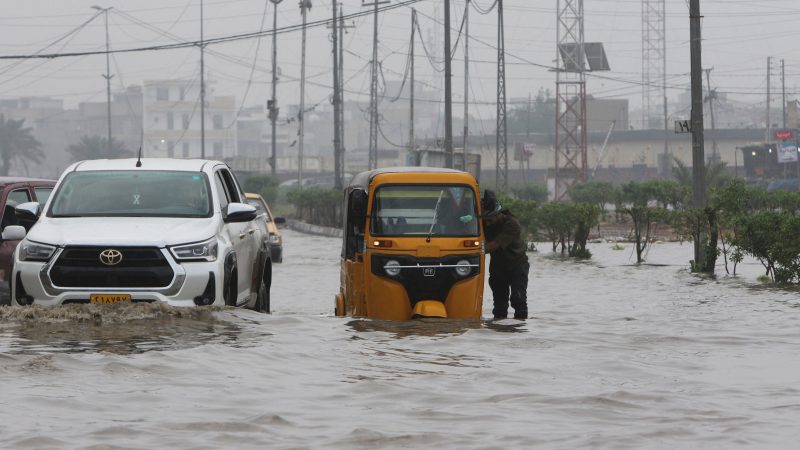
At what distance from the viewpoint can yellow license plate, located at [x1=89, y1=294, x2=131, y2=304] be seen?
38.3ft

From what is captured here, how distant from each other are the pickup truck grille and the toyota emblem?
0.03m

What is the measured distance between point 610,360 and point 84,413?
510 centimetres

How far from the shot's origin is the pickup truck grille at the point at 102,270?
11711mm

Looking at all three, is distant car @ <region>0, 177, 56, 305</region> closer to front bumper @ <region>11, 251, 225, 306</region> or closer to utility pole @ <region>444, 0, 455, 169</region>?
front bumper @ <region>11, 251, 225, 306</region>

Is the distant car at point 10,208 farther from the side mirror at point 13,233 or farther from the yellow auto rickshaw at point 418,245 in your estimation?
the yellow auto rickshaw at point 418,245

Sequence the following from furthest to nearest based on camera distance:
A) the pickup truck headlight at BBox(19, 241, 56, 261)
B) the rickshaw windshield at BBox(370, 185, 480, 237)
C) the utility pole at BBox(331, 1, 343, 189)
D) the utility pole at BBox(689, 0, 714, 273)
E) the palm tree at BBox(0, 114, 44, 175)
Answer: the palm tree at BBox(0, 114, 44, 175) → the utility pole at BBox(331, 1, 343, 189) → the utility pole at BBox(689, 0, 714, 273) → the rickshaw windshield at BBox(370, 185, 480, 237) → the pickup truck headlight at BBox(19, 241, 56, 261)

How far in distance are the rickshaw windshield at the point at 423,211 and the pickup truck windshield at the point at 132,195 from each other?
188cm

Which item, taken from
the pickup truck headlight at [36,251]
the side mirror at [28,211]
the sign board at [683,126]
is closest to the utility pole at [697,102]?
the sign board at [683,126]

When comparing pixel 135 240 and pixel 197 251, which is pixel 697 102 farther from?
pixel 135 240

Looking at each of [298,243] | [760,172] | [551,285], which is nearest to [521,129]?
[760,172]

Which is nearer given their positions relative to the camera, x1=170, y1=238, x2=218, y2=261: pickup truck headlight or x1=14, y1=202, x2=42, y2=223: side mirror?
x1=170, y1=238, x2=218, y2=261: pickup truck headlight

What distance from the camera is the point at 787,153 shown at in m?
95.2

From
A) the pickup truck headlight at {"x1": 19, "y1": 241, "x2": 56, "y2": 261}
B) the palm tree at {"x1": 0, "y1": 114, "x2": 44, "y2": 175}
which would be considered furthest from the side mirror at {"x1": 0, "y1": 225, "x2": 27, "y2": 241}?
the palm tree at {"x1": 0, "y1": 114, "x2": 44, "y2": 175}

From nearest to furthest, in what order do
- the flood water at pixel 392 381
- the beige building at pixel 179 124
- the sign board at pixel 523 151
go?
the flood water at pixel 392 381
the sign board at pixel 523 151
the beige building at pixel 179 124
